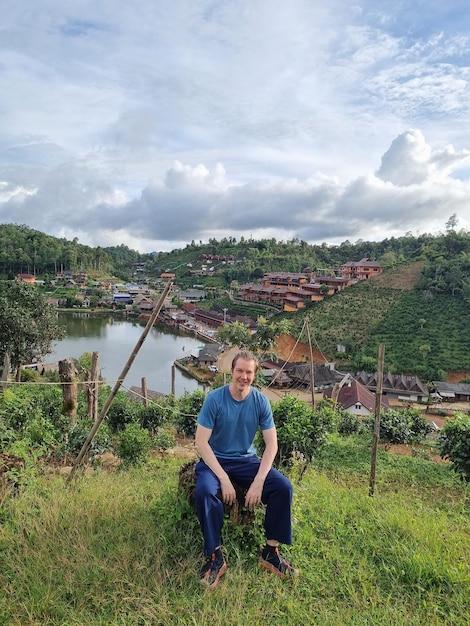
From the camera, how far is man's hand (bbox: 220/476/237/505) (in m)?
2.26

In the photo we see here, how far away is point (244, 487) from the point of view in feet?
8.07

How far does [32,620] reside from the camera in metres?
1.83

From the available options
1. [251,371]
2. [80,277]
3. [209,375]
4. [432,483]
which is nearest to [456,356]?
[209,375]

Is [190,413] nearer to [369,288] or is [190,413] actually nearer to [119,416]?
[119,416]

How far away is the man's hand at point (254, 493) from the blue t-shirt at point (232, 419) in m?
0.24

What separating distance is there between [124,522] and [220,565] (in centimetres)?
83

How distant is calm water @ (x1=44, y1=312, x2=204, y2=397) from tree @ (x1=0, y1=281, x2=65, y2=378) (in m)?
5.62

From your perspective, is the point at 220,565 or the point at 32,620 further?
the point at 220,565

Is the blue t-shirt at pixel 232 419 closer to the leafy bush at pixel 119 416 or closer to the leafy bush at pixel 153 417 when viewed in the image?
the leafy bush at pixel 153 417

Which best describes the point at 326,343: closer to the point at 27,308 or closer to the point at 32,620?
the point at 27,308

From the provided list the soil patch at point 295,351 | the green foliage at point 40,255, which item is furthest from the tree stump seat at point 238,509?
the green foliage at point 40,255

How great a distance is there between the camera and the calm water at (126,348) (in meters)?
23.5

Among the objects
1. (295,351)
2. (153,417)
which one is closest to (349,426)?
(153,417)

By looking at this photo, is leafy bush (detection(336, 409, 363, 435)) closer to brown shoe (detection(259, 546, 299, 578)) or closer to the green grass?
the green grass
